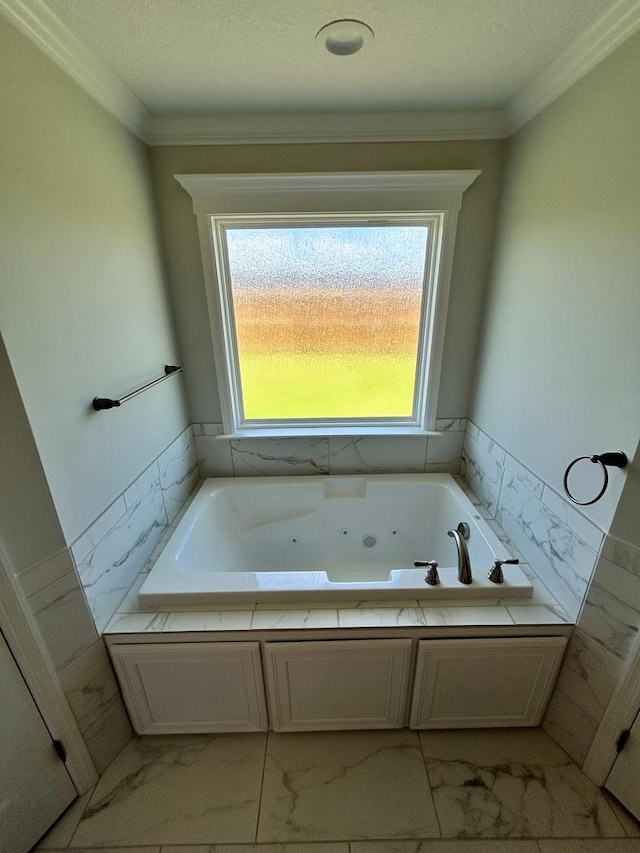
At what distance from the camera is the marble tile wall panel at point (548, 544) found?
1.23 metres

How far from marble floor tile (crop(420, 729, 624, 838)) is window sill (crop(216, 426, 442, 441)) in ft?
4.45

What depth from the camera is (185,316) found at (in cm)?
191

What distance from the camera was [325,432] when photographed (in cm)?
213

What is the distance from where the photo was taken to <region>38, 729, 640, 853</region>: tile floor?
3.80ft

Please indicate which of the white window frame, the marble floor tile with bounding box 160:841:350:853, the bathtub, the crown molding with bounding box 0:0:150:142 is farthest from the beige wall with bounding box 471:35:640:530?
Answer: the crown molding with bounding box 0:0:150:142

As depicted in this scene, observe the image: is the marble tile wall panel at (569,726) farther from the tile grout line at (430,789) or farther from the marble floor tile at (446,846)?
the tile grout line at (430,789)

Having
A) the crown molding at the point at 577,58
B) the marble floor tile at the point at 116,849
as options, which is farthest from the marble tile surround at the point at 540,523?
the marble floor tile at the point at 116,849

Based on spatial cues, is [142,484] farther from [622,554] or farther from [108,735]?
[622,554]

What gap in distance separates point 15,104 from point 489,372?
6.42 feet

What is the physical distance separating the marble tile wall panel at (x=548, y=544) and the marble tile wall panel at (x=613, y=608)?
1.4 inches

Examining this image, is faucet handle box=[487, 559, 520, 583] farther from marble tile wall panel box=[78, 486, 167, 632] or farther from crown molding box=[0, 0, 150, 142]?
crown molding box=[0, 0, 150, 142]

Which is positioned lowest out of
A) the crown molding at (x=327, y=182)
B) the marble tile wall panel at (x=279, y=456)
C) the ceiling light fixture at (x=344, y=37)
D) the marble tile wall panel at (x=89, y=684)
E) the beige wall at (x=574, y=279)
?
the marble tile wall panel at (x=89, y=684)

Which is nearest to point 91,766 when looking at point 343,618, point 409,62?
point 343,618

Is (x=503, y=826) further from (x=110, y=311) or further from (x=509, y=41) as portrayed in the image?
(x=509, y=41)
